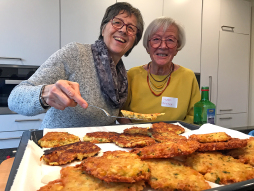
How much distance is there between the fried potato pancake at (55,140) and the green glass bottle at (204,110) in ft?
3.09

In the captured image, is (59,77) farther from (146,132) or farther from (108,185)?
(108,185)

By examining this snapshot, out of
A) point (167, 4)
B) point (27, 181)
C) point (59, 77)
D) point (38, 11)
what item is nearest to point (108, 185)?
point (27, 181)

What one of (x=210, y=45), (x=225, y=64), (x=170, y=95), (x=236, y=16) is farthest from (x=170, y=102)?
(x=236, y=16)

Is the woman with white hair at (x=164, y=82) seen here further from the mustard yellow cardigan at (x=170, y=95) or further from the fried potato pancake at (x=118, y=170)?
the fried potato pancake at (x=118, y=170)

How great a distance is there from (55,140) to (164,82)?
1.19 metres

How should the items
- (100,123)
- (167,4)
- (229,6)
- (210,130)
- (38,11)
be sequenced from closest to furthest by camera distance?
(210,130)
(100,123)
(38,11)
(167,4)
(229,6)

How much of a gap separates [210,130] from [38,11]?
239 cm

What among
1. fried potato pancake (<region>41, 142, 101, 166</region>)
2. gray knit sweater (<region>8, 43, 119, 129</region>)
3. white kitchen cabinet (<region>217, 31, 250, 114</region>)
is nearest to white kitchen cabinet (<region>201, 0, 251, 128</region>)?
white kitchen cabinet (<region>217, 31, 250, 114</region>)

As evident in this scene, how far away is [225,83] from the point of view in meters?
3.49


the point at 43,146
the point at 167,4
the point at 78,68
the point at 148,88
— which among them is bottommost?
the point at 43,146

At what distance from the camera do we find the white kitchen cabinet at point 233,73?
3.46 meters

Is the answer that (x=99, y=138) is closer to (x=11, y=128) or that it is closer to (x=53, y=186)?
(x=53, y=186)

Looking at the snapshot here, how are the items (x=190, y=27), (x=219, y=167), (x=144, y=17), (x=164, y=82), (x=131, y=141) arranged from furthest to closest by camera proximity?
1. (x=190, y=27)
2. (x=144, y=17)
3. (x=164, y=82)
4. (x=131, y=141)
5. (x=219, y=167)

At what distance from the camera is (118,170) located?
1.99 ft
